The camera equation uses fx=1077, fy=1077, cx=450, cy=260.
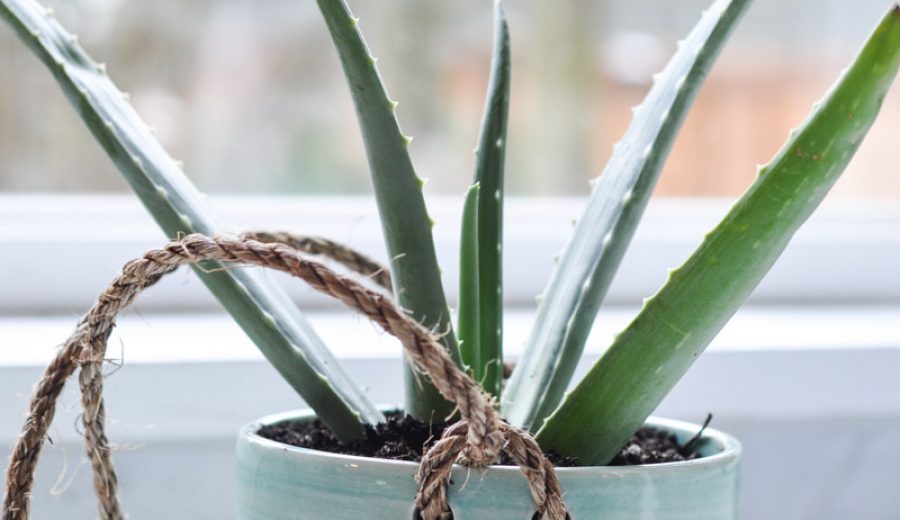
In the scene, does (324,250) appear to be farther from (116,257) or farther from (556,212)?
(556,212)

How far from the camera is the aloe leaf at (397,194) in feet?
1.17

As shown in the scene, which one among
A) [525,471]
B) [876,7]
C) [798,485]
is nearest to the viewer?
[525,471]

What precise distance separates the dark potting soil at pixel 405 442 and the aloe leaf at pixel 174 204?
0.01 meters

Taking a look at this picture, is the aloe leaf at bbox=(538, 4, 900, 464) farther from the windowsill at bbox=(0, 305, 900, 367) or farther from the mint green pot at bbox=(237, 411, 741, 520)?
the windowsill at bbox=(0, 305, 900, 367)

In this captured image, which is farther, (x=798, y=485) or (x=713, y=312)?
(x=798, y=485)

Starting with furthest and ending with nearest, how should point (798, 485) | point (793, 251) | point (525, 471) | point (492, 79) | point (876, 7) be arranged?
point (876, 7)
point (793, 251)
point (798, 485)
point (492, 79)
point (525, 471)

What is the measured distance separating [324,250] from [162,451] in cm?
22

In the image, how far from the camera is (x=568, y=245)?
44 cm

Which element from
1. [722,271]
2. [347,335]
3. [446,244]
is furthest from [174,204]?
[446,244]

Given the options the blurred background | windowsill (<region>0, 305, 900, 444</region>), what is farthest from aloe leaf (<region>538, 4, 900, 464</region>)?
the blurred background

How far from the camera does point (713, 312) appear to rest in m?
0.33

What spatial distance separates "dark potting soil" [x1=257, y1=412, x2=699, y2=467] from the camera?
0.37 metres

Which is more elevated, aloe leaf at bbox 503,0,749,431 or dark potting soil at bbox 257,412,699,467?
aloe leaf at bbox 503,0,749,431

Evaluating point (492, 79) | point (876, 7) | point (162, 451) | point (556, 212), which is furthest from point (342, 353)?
point (876, 7)
